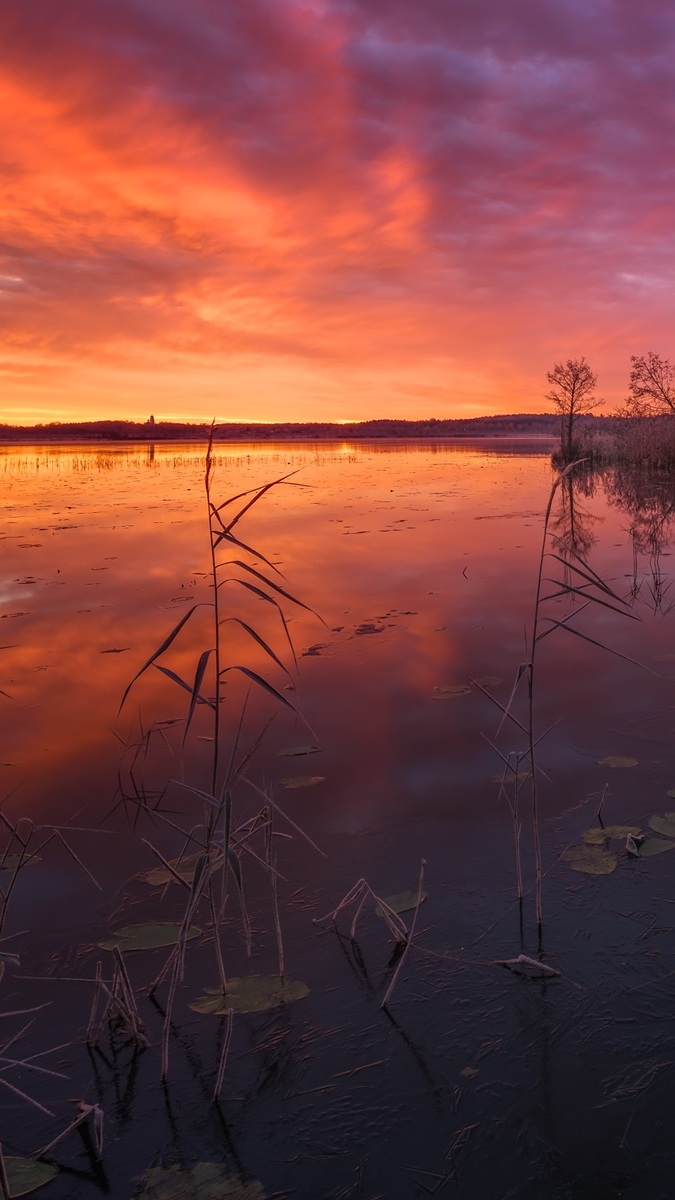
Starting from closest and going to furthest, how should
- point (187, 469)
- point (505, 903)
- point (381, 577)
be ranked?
point (505, 903) → point (381, 577) → point (187, 469)

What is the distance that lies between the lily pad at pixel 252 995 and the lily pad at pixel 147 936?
37cm

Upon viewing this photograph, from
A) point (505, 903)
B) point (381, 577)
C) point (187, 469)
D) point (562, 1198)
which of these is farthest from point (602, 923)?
point (187, 469)

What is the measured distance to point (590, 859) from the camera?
3996 mm

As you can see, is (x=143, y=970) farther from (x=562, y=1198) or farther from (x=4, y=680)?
(x=4, y=680)

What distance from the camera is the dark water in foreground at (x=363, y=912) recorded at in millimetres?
2496

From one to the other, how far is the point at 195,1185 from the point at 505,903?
1778 mm

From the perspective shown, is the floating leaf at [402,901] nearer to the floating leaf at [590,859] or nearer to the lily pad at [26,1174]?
the floating leaf at [590,859]

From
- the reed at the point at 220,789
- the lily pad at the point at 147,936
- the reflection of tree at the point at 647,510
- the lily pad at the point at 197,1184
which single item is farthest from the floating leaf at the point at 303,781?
the reflection of tree at the point at 647,510

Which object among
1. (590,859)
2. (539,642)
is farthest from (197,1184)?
(539,642)

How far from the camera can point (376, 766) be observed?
5320 millimetres

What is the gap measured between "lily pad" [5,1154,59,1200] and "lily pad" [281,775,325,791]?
2641 mm

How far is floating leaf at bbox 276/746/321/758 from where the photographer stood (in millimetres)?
5555

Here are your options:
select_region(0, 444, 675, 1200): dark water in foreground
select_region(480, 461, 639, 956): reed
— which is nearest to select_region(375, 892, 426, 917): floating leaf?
select_region(0, 444, 675, 1200): dark water in foreground

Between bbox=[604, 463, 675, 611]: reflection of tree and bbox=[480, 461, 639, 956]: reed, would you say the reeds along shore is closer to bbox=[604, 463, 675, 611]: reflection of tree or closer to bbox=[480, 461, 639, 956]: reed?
bbox=[604, 463, 675, 611]: reflection of tree
